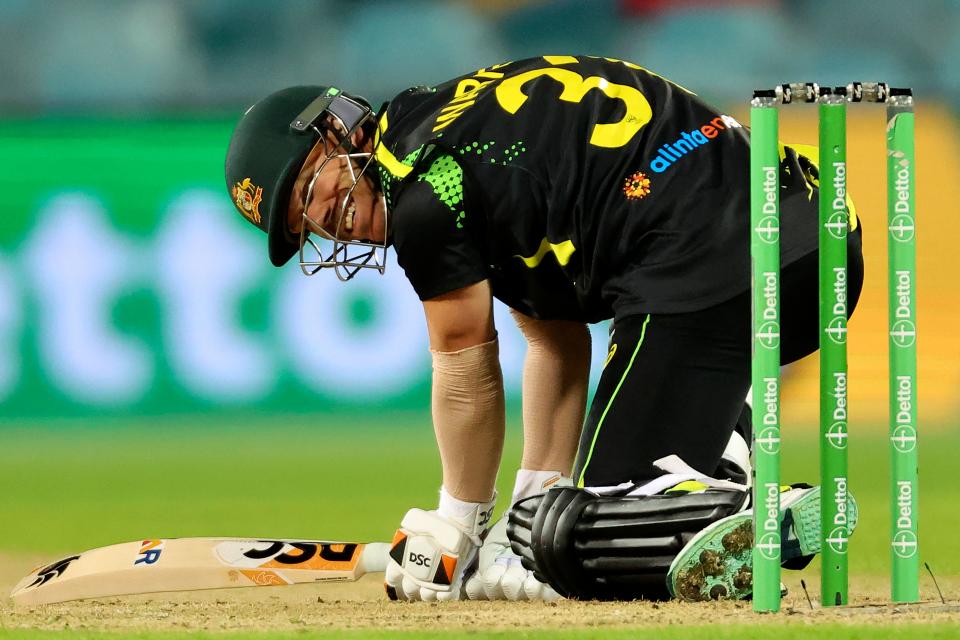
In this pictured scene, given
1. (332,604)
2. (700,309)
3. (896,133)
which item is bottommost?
(332,604)

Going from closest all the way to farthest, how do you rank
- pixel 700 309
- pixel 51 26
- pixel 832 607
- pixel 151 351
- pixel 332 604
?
pixel 832 607
pixel 700 309
pixel 332 604
pixel 151 351
pixel 51 26

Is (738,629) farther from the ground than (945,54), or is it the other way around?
(945,54)

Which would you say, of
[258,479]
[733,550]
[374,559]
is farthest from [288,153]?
[258,479]

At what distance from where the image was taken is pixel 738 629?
2.50 m

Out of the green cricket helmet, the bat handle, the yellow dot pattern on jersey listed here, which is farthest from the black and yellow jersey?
the bat handle

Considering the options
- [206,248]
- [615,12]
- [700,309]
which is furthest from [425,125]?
[615,12]

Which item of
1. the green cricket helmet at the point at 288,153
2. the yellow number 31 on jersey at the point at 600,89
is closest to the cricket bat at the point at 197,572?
the green cricket helmet at the point at 288,153

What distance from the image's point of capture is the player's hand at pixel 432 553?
10.7 ft

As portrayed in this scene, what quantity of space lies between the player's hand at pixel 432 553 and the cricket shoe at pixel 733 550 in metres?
0.55

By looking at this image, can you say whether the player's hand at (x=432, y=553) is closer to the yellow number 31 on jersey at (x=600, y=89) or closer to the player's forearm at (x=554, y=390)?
the player's forearm at (x=554, y=390)

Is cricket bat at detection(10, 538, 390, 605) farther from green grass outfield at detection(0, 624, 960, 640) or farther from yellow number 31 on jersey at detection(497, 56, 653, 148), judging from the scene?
yellow number 31 on jersey at detection(497, 56, 653, 148)

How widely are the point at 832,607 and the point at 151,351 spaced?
Answer: 4.41m

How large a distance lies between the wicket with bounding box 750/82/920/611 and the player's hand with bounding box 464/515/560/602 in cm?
73

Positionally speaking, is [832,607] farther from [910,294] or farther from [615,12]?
[615,12]
